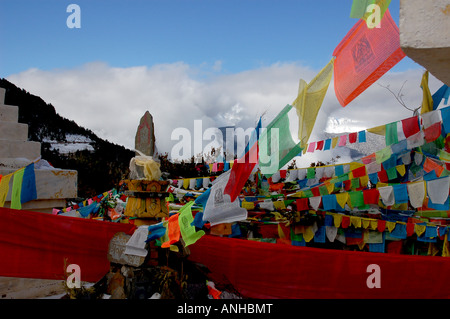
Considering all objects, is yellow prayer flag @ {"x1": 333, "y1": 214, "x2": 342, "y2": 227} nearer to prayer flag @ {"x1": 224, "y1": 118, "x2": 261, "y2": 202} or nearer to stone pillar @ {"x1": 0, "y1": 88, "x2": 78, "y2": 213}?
prayer flag @ {"x1": 224, "y1": 118, "x2": 261, "y2": 202}

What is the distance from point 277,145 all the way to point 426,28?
6.55 feet

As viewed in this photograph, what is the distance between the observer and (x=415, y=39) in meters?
1.62

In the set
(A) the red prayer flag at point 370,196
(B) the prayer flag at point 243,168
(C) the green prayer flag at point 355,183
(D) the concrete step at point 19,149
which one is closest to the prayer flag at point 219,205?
(B) the prayer flag at point 243,168

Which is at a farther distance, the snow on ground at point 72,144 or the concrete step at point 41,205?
the snow on ground at point 72,144

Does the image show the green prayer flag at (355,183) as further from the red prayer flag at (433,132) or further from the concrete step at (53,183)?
the concrete step at (53,183)

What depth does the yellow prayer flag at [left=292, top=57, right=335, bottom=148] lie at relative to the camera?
3.41m

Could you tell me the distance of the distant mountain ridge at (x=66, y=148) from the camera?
13656 mm

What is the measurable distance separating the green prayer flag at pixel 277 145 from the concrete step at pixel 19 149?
16.2 ft

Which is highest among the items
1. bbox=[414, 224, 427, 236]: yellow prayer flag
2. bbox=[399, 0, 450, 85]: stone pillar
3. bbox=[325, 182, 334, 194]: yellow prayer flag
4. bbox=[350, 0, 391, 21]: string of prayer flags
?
bbox=[350, 0, 391, 21]: string of prayer flags

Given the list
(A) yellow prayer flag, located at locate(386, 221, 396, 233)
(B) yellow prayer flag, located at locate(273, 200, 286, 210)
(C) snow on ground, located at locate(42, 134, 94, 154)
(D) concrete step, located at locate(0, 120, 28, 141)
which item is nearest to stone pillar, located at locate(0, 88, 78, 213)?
(D) concrete step, located at locate(0, 120, 28, 141)

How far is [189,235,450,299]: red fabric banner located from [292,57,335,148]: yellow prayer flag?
1.99 meters

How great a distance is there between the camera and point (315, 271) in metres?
4.75
